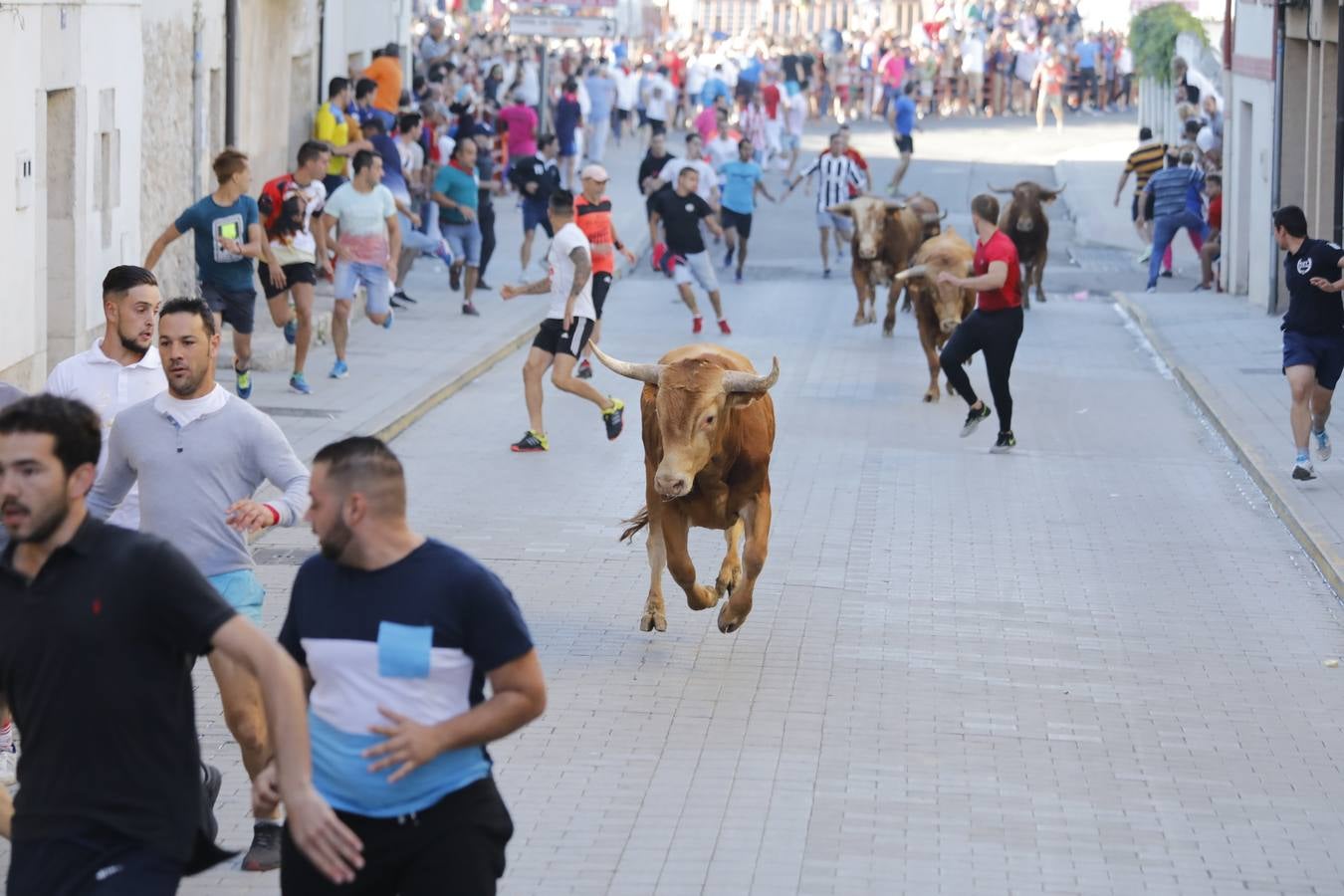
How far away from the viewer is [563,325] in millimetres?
15836

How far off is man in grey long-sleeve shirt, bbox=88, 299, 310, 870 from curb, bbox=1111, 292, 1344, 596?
6865 mm

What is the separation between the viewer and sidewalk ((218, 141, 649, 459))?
1678 cm

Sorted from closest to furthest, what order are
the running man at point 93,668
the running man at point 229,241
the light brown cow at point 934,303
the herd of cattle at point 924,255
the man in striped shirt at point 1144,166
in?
A: the running man at point 93,668 → the running man at point 229,241 → the light brown cow at point 934,303 → the herd of cattle at point 924,255 → the man in striped shirt at point 1144,166

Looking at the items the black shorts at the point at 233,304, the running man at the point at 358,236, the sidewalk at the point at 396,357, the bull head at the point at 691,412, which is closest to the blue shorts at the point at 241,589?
the bull head at the point at 691,412

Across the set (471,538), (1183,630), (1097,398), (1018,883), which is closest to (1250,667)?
(1183,630)

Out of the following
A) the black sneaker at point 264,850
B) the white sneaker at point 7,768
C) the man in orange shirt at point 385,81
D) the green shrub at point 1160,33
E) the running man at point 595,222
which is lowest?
the black sneaker at point 264,850

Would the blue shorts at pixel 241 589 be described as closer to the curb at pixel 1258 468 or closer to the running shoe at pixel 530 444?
the curb at pixel 1258 468

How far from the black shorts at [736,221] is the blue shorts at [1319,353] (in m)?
15.0

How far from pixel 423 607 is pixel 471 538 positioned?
307 inches

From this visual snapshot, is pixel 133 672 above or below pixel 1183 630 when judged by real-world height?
above

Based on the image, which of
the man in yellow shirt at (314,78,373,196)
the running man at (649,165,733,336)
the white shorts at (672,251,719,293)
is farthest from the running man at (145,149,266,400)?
the man in yellow shirt at (314,78,373,196)

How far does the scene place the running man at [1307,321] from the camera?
14469mm

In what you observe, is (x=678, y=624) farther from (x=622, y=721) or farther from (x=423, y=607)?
(x=423, y=607)

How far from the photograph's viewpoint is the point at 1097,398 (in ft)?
64.7
